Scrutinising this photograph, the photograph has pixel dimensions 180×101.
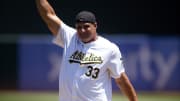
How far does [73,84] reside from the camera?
622 cm

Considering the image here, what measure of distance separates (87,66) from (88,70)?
0.04 meters

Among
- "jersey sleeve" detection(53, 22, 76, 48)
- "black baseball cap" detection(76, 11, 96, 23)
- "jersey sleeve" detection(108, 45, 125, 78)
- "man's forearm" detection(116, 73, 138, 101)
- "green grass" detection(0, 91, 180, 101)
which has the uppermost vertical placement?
"black baseball cap" detection(76, 11, 96, 23)

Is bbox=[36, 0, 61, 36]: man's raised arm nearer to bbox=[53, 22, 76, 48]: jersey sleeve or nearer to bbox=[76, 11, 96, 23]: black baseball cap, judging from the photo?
bbox=[53, 22, 76, 48]: jersey sleeve

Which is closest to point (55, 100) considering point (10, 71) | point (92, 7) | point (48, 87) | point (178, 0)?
point (48, 87)

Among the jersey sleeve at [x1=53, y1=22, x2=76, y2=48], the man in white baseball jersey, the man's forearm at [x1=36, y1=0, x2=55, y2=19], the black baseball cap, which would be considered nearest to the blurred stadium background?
the man's forearm at [x1=36, y1=0, x2=55, y2=19]

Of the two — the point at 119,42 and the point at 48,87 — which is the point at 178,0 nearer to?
the point at 119,42

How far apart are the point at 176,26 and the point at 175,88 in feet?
16.0

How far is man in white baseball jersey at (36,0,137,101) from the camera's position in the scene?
6.23 metres

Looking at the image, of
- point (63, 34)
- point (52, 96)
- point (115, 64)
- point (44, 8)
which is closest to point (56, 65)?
point (52, 96)

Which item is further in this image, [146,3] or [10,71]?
[146,3]

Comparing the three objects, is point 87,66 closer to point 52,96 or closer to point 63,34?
point 63,34

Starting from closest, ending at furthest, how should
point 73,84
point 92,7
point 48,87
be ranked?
point 73,84 → point 48,87 → point 92,7

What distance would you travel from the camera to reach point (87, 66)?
6285 millimetres

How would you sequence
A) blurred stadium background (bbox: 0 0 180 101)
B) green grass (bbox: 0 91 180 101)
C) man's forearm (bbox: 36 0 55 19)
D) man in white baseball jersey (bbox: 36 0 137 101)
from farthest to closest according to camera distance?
blurred stadium background (bbox: 0 0 180 101) < green grass (bbox: 0 91 180 101) < man's forearm (bbox: 36 0 55 19) < man in white baseball jersey (bbox: 36 0 137 101)
